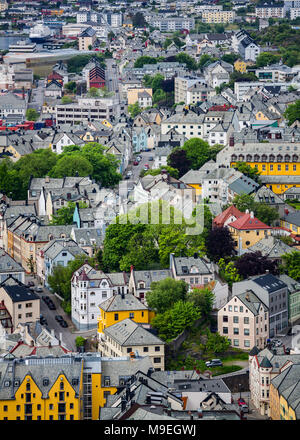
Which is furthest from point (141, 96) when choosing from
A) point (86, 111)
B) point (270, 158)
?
point (270, 158)

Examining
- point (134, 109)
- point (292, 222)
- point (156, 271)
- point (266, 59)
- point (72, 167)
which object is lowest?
point (134, 109)

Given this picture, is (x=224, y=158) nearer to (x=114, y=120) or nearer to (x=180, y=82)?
(x=114, y=120)

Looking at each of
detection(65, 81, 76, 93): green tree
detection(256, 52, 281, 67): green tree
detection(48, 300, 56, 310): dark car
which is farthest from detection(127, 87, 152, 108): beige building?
detection(48, 300, 56, 310): dark car

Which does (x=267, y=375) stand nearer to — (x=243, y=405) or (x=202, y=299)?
(x=243, y=405)

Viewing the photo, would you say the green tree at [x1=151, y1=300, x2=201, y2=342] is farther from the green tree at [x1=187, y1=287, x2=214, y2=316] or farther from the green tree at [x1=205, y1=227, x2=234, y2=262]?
the green tree at [x1=205, y1=227, x2=234, y2=262]

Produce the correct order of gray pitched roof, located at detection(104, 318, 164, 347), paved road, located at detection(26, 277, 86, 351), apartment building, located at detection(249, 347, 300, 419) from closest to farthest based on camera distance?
apartment building, located at detection(249, 347, 300, 419)
gray pitched roof, located at detection(104, 318, 164, 347)
paved road, located at detection(26, 277, 86, 351)
